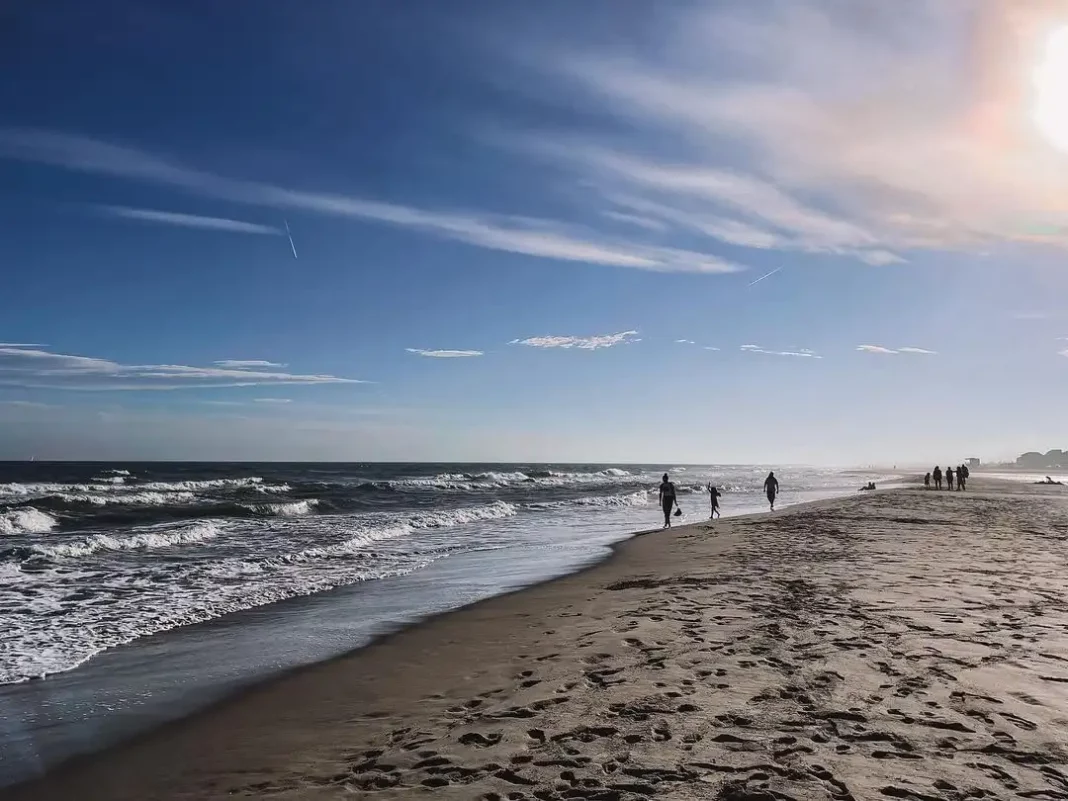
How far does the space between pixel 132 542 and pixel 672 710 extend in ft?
63.6

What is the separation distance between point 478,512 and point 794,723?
26.7m

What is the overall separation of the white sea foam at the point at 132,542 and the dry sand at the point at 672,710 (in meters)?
13.4

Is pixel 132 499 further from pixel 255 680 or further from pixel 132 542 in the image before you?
pixel 255 680

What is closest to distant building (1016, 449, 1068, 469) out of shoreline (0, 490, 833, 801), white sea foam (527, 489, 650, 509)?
white sea foam (527, 489, 650, 509)

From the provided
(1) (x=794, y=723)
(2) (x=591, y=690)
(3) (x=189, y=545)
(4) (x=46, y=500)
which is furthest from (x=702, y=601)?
(4) (x=46, y=500)

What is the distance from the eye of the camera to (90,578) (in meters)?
13.8

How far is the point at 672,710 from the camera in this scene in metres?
5.08

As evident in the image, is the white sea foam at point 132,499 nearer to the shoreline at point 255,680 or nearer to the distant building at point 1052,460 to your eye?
the shoreline at point 255,680

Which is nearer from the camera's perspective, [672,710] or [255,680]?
[672,710]

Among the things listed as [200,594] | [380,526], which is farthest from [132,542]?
[200,594]

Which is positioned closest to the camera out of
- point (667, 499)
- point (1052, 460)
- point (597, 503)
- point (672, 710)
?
point (672, 710)

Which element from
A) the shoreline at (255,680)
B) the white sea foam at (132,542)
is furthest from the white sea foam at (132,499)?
the shoreline at (255,680)

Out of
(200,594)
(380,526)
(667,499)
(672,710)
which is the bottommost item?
(380,526)

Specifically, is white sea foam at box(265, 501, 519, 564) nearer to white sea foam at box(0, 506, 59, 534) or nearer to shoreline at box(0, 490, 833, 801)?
shoreline at box(0, 490, 833, 801)
